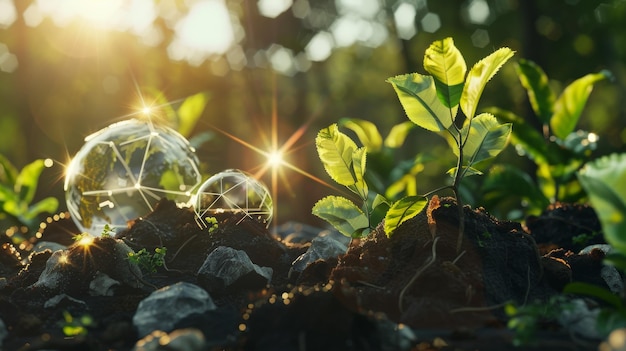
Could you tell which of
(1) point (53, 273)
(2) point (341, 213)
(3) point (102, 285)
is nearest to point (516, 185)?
(2) point (341, 213)

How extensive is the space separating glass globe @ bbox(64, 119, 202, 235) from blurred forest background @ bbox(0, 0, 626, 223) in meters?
3.66

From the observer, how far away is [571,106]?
7.57 meters

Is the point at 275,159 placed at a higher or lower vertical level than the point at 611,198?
lower

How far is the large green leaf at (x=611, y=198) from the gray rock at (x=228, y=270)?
2410 mm

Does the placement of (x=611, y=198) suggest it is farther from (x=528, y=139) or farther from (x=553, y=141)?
(x=553, y=141)

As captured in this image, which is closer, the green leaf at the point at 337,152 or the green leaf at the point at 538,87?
the green leaf at the point at 337,152

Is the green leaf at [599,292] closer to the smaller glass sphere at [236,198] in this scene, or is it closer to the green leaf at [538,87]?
the smaller glass sphere at [236,198]

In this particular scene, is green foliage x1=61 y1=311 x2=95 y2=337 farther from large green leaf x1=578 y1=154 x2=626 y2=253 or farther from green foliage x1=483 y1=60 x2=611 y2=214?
green foliage x1=483 y1=60 x2=611 y2=214

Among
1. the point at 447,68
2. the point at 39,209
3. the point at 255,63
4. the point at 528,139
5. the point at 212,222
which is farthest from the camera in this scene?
the point at 255,63

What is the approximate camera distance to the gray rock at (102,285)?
4559 mm

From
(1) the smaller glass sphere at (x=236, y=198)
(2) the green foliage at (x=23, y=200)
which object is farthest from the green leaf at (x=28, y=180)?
(1) the smaller glass sphere at (x=236, y=198)

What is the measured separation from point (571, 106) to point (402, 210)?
4332 millimetres

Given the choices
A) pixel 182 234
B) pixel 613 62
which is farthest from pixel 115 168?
pixel 613 62

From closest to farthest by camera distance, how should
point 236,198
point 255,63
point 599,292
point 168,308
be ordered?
point 599,292 → point 168,308 → point 236,198 → point 255,63
